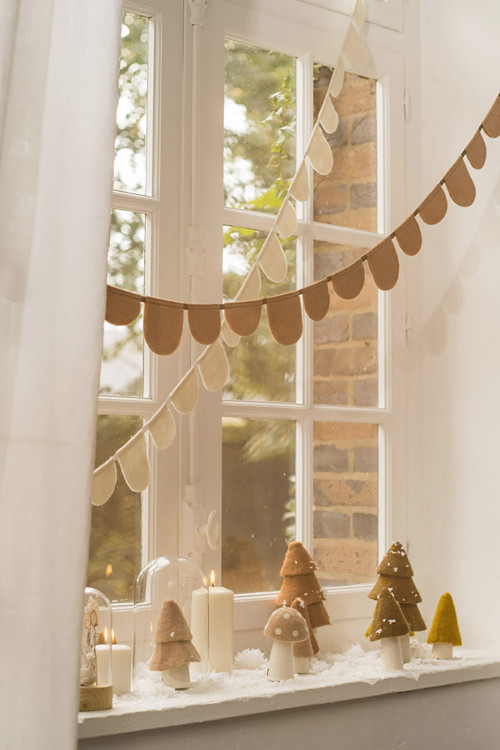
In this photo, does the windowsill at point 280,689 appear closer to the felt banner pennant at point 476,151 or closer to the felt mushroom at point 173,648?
the felt mushroom at point 173,648

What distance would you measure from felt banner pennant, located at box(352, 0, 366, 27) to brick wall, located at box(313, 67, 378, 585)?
0.39ft

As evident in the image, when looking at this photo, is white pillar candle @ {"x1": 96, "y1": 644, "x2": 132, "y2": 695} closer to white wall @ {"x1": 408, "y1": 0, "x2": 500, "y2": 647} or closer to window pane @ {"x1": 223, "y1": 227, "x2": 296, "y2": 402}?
window pane @ {"x1": 223, "y1": 227, "x2": 296, "y2": 402}

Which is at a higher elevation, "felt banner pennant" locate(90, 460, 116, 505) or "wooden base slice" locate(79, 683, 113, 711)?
"felt banner pennant" locate(90, 460, 116, 505)

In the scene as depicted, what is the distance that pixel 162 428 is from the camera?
1.46m

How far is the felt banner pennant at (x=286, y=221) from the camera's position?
5.42 feet

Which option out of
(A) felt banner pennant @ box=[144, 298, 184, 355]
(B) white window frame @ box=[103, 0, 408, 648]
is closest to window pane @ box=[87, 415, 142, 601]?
(B) white window frame @ box=[103, 0, 408, 648]

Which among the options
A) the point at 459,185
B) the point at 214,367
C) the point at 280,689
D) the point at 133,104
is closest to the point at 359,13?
the point at 459,185

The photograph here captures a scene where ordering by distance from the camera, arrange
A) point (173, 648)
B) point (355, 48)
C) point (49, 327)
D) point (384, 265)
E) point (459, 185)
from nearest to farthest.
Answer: point (49, 327), point (173, 648), point (384, 265), point (459, 185), point (355, 48)

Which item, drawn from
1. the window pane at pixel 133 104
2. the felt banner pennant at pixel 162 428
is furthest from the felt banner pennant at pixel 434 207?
the felt banner pennant at pixel 162 428

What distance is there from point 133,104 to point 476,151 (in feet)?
2.21

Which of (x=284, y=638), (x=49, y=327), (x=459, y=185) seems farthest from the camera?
(x=459, y=185)

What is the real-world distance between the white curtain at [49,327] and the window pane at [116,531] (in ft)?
1.56

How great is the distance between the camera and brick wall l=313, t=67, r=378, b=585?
1.87 m

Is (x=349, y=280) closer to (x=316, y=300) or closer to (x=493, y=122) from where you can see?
(x=316, y=300)
